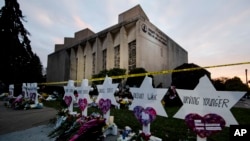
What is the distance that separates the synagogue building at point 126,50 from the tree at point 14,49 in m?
12.8

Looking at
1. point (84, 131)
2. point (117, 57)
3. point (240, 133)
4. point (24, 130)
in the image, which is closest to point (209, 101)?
point (240, 133)

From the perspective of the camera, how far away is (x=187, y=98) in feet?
10.6

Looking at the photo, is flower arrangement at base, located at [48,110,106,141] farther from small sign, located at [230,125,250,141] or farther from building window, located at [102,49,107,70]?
building window, located at [102,49,107,70]

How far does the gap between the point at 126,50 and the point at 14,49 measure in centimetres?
1611

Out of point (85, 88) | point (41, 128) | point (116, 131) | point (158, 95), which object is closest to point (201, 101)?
point (158, 95)

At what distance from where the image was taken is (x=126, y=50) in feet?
108

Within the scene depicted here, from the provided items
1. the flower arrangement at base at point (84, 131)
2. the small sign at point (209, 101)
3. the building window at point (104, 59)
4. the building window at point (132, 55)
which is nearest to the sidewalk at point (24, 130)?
the flower arrangement at base at point (84, 131)

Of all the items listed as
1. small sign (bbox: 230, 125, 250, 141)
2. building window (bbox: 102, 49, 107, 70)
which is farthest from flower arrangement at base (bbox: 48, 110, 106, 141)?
building window (bbox: 102, 49, 107, 70)

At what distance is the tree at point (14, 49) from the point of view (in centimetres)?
2481

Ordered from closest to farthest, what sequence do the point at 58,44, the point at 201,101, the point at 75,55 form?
the point at 201,101, the point at 75,55, the point at 58,44

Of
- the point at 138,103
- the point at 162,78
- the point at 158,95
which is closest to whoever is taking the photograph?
the point at 158,95

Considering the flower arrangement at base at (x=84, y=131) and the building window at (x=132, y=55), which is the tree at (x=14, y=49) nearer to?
the building window at (x=132, y=55)

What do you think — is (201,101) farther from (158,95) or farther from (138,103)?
(138,103)

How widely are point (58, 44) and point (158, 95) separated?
60752mm
